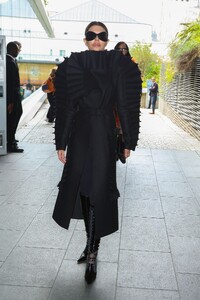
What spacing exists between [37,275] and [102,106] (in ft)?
4.27

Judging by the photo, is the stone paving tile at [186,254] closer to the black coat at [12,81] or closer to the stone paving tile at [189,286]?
the stone paving tile at [189,286]

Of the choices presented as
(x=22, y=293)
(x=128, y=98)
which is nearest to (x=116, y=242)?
(x=22, y=293)

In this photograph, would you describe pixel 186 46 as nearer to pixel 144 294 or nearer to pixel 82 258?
pixel 82 258

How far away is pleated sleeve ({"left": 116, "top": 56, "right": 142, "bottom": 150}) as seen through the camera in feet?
9.92

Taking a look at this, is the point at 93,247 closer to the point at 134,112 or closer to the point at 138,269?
the point at 138,269

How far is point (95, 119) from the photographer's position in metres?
3.00

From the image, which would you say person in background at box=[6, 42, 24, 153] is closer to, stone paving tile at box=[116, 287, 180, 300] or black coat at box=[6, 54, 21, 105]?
black coat at box=[6, 54, 21, 105]

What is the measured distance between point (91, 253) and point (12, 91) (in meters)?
5.11

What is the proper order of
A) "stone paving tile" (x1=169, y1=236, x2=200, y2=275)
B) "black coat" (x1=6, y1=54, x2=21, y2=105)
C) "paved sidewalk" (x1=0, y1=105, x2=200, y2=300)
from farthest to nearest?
"black coat" (x1=6, y1=54, x2=21, y2=105) < "stone paving tile" (x1=169, y1=236, x2=200, y2=275) < "paved sidewalk" (x1=0, y1=105, x2=200, y2=300)

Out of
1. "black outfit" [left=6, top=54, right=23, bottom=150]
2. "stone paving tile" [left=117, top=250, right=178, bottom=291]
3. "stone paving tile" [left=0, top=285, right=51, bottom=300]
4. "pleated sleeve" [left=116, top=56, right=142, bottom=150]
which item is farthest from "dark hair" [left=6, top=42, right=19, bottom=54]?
"stone paving tile" [left=0, top=285, right=51, bottom=300]

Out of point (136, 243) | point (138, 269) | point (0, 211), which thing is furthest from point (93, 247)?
point (0, 211)

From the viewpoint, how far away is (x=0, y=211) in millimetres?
4523

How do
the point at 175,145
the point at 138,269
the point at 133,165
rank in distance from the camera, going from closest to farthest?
1. the point at 138,269
2. the point at 133,165
3. the point at 175,145

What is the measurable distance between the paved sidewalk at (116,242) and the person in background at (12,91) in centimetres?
125
